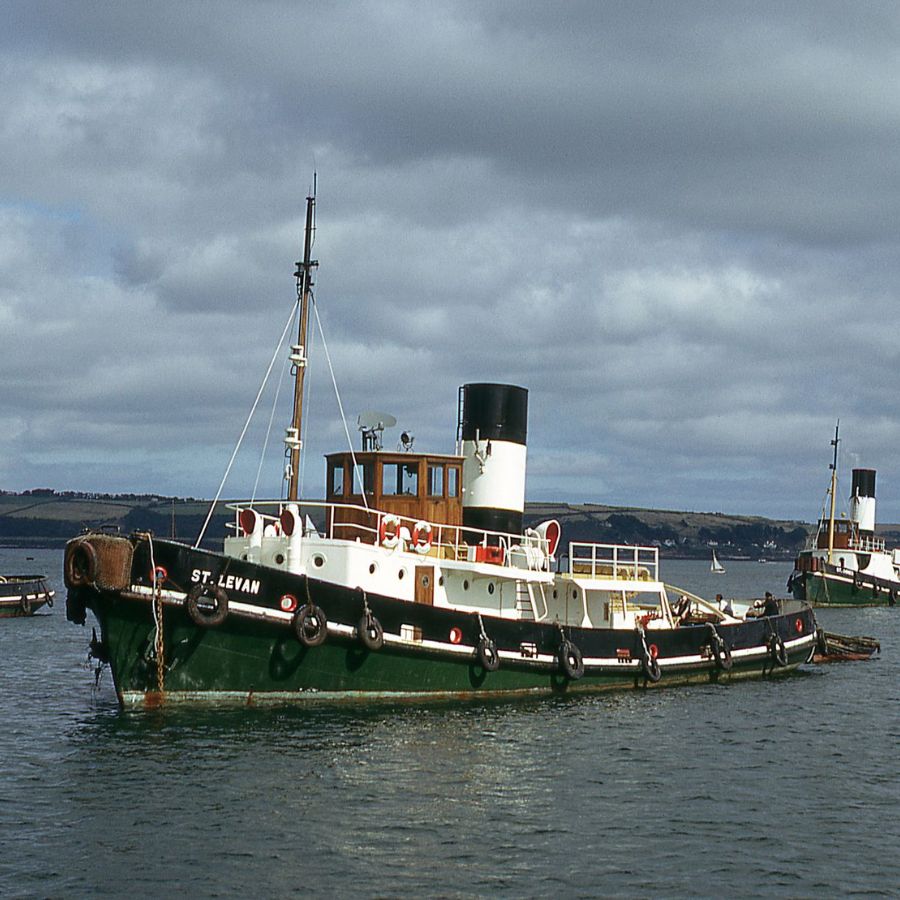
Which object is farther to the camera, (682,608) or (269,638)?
(682,608)

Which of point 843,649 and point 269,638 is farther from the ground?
point 269,638

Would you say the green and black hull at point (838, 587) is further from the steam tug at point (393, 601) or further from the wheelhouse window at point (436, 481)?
the wheelhouse window at point (436, 481)

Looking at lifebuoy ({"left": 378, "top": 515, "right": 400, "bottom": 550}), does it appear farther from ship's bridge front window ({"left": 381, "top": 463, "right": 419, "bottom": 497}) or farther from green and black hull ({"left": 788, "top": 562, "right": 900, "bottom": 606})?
green and black hull ({"left": 788, "top": 562, "right": 900, "bottom": 606})

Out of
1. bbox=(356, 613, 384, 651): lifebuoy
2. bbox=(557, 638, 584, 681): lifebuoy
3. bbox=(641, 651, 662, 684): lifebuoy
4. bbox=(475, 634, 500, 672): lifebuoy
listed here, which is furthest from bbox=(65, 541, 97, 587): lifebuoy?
bbox=(641, 651, 662, 684): lifebuoy

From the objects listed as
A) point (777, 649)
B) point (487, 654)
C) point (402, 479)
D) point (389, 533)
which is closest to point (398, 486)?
point (402, 479)

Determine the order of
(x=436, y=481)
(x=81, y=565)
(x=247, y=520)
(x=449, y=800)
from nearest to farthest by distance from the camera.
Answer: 1. (x=449, y=800)
2. (x=81, y=565)
3. (x=247, y=520)
4. (x=436, y=481)

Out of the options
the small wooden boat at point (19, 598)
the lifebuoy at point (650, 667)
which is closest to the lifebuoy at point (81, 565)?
the lifebuoy at point (650, 667)

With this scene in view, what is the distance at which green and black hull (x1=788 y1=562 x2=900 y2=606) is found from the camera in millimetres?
78188

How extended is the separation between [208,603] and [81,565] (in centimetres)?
252

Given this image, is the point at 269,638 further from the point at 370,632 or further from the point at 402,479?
the point at 402,479

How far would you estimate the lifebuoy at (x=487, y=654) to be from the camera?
26.6m

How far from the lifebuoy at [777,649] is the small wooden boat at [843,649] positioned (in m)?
6.75

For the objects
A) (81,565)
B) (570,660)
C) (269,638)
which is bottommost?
(570,660)

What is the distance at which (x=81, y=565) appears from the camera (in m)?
23.0
